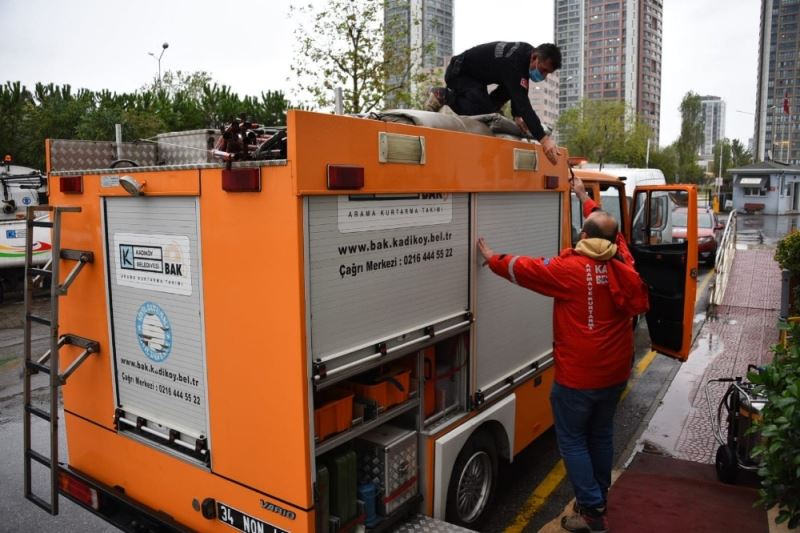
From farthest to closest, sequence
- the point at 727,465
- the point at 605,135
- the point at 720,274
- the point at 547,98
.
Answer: the point at 547,98
the point at 605,135
the point at 720,274
the point at 727,465

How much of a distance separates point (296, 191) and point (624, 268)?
2.20m

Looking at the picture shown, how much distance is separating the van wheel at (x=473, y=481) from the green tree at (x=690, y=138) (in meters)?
69.8

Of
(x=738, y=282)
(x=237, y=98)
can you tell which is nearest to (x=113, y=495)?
(x=738, y=282)

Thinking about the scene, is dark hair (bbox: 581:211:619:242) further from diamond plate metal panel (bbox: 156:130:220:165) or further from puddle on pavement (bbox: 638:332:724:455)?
puddle on pavement (bbox: 638:332:724:455)

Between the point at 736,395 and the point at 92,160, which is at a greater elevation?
the point at 92,160

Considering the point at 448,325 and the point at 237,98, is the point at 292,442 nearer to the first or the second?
the point at 448,325

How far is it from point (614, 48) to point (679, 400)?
119 metres

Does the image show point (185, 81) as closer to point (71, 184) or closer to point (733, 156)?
point (71, 184)

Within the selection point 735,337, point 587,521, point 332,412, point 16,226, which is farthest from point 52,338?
point 16,226

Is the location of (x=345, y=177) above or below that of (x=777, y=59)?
below

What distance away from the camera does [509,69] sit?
17.0 feet

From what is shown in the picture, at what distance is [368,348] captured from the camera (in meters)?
3.23

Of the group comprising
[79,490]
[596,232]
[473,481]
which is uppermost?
[596,232]

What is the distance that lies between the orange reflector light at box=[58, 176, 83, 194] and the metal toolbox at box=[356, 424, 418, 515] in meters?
2.20
